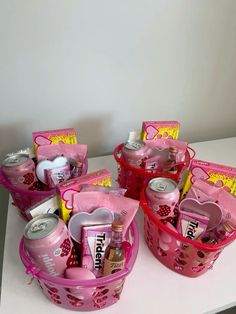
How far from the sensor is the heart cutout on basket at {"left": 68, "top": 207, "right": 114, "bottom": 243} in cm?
60

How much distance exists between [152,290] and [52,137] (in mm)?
477

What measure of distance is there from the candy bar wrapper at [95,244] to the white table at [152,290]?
0.09 meters

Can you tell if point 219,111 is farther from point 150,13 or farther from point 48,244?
point 48,244

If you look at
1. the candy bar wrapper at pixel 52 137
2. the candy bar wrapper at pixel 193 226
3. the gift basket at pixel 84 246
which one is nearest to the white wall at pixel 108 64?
the candy bar wrapper at pixel 52 137

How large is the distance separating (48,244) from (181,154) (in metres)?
0.49

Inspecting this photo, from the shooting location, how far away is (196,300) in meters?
0.60

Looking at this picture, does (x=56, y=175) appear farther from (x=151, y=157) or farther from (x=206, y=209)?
(x=206, y=209)

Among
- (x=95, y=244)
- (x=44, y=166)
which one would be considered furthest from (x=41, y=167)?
(x=95, y=244)

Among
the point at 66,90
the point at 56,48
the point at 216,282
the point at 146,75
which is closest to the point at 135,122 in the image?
the point at 146,75

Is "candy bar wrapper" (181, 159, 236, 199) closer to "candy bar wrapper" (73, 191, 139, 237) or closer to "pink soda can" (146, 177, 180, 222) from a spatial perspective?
"pink soda can" (146, 177, 180, 222)

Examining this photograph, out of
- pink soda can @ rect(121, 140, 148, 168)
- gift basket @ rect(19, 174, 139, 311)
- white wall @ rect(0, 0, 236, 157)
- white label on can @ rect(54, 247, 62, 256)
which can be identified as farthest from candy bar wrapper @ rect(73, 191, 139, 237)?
white wall @ rect(0, 0, 236, 157)

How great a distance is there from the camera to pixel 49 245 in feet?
1.67

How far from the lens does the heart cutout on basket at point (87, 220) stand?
0.60m

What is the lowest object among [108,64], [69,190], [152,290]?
[152,290]
